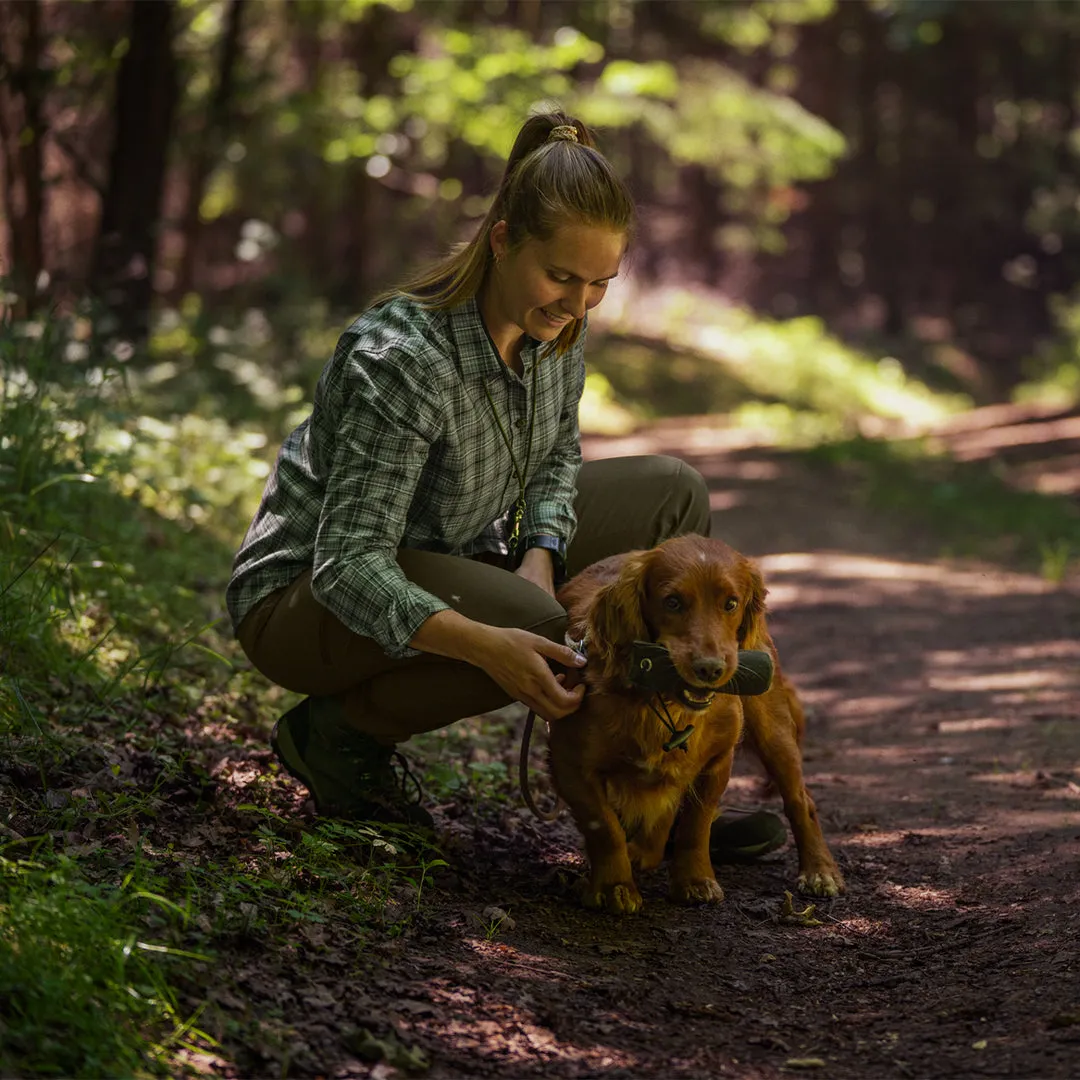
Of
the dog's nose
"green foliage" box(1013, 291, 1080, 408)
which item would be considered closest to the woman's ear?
the dog's nose

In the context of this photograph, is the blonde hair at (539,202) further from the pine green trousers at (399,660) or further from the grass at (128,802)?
the grass at (128,802)

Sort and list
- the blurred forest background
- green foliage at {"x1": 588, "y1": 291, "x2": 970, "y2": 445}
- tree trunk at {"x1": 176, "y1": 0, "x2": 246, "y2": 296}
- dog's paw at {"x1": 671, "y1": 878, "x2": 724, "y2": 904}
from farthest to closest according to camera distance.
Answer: green foliage at {"x1": 588, "y1": 291, "x2": 970, "y2": 445}, tree trunk at {"x1": 176, "y1": 0, "x2": 246, "y2": 296}, the blurred forest background, dog's paw at {"x1": 671, "y1": 878, "x2": 724, "y2": 904}

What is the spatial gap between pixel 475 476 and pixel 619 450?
10.7m

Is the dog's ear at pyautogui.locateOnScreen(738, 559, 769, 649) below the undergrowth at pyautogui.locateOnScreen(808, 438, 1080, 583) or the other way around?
the other way around

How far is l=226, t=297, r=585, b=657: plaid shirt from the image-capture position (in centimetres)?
331

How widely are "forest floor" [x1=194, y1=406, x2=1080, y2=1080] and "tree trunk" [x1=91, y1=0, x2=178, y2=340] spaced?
20.0 ft

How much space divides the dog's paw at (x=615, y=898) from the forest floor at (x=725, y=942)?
0.11 ft

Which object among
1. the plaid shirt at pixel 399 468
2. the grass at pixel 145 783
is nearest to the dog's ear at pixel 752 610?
the plaid shirt at pixel 399 468

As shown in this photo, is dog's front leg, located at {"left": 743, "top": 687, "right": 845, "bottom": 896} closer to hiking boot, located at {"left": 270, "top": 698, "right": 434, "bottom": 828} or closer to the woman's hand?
the woman's hand

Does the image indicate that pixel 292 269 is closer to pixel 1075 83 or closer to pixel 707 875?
pixel 707 875

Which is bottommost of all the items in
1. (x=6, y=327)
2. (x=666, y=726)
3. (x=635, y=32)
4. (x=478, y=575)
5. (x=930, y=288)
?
(x=666, y=726)

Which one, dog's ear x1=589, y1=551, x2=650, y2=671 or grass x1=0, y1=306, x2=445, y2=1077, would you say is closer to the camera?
grass x1=0, y1=306, x2=445, y2=1077

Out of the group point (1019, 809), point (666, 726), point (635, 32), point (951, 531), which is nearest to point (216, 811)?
point (666, 726)

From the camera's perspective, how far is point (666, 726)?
342 cm
